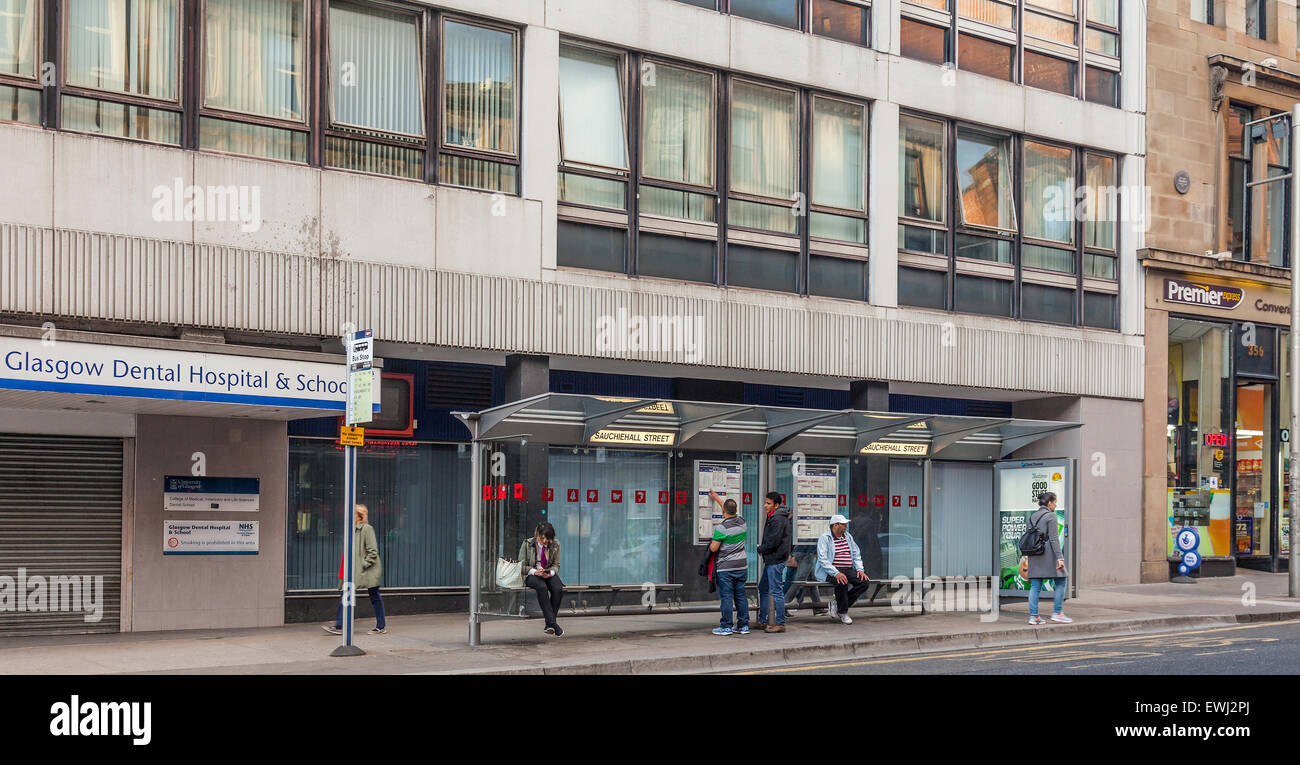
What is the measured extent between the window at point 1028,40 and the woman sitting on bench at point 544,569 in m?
11.8

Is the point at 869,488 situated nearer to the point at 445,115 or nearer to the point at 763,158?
the point at 763,158

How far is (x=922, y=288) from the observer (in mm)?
23438

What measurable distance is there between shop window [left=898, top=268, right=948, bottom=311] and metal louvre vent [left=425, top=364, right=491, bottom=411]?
288 inches

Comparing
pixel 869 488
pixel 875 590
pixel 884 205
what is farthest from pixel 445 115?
pixel 875 590

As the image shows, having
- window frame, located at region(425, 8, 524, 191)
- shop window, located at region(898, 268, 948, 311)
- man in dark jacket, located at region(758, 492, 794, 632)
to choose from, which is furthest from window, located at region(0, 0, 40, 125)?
shop window, located at region(898, 268, 948, 311)

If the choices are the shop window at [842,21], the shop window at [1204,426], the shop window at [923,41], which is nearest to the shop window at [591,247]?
the shop window at [842,21]

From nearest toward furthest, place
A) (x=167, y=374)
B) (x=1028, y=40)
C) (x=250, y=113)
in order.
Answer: (x=167, y=374)
(x=250, y=113)
(x=1028, y=40)

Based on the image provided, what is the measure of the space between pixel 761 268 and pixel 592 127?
357cm

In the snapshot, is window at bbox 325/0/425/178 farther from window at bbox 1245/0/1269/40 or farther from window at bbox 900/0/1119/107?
window at bbox 1245/0/1269/40

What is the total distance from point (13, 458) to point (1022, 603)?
48.6 ft

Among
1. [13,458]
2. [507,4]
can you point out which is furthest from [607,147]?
[13,458]

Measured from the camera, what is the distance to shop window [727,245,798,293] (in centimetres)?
2122

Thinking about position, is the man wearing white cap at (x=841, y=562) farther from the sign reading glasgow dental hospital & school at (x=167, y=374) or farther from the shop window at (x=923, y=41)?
the shop window at (x=923, y=41)

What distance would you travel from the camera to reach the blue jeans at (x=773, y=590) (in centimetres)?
1703
